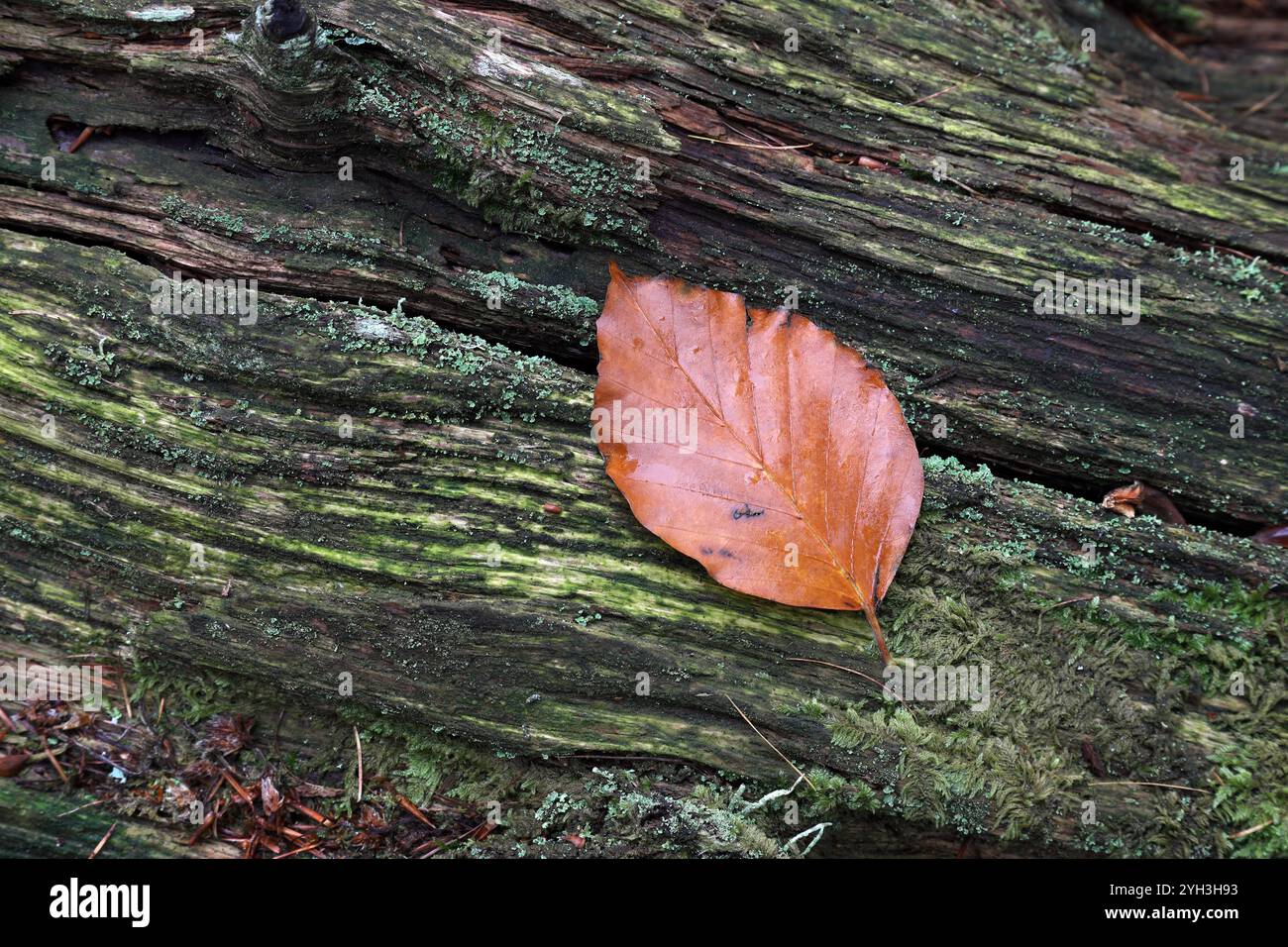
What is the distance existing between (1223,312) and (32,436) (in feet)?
15.4

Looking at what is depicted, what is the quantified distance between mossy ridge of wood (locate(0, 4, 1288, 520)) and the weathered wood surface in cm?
1

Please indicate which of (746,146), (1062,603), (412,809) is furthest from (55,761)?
(1062,603)

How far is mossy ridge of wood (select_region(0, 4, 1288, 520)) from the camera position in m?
3.38

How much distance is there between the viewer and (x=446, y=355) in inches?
129

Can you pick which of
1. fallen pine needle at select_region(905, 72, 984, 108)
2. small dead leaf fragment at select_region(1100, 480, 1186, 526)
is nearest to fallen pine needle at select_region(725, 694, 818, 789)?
small dead leaf fragment at select_region(1100, 480, 1186, 526)

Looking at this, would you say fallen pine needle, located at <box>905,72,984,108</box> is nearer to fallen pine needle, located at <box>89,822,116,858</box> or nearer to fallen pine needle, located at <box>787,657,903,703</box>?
fallen pine needle, located at <box>787,657,903,703</box>

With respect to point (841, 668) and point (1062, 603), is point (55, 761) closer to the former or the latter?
point (841, 668)

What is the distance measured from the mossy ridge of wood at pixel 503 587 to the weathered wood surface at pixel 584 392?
1 centimetres

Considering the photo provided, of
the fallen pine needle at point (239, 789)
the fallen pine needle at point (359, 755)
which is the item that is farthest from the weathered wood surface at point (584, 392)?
the fallen pine needle at point (239, 789)

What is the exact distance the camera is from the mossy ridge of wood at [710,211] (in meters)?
3.38

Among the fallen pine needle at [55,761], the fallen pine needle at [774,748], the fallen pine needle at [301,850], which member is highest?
the fallen pine needle at [774,748]

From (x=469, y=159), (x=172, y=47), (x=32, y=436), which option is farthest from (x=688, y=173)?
(x=32, y=436)

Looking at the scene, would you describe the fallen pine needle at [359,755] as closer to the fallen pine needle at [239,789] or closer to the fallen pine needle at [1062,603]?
the fallen pine needle at [239,789]
